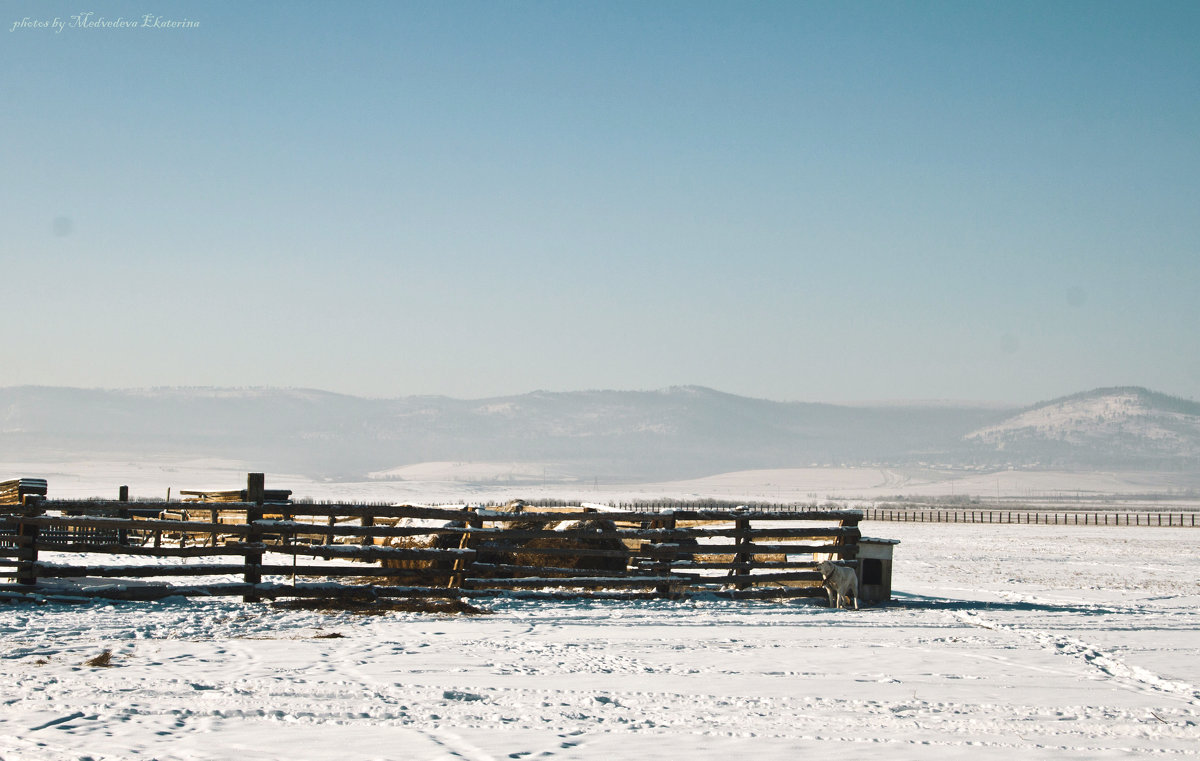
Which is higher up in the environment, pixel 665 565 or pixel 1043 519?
pixel 665 565

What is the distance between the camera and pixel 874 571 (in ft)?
54.8

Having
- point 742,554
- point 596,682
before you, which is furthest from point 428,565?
point 596,682

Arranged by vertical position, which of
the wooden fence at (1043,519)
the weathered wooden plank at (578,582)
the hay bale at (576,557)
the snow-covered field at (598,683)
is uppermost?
the hay bale at (576,557)

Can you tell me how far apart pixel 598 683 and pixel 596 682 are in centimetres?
4

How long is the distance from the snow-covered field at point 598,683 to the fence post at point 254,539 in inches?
31.4

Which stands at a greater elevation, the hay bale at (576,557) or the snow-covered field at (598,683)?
the hay bale at (576,557)

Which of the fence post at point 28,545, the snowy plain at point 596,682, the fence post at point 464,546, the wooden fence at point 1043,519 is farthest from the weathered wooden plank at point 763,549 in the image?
the wooden fence at point 1043,519

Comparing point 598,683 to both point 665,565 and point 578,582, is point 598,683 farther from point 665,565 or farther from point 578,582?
point 665,565

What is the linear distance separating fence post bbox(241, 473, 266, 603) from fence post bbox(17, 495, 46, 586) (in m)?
2.69

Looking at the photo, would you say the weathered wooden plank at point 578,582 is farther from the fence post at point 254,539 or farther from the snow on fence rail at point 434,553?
the fence post at point 254,539

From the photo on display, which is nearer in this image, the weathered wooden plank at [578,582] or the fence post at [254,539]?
the fence post at [254,539]

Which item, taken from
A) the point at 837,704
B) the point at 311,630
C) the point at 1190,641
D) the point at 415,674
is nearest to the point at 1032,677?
the point at 837,704

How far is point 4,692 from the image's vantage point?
28.3 ft

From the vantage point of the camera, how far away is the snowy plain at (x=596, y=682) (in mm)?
7582
